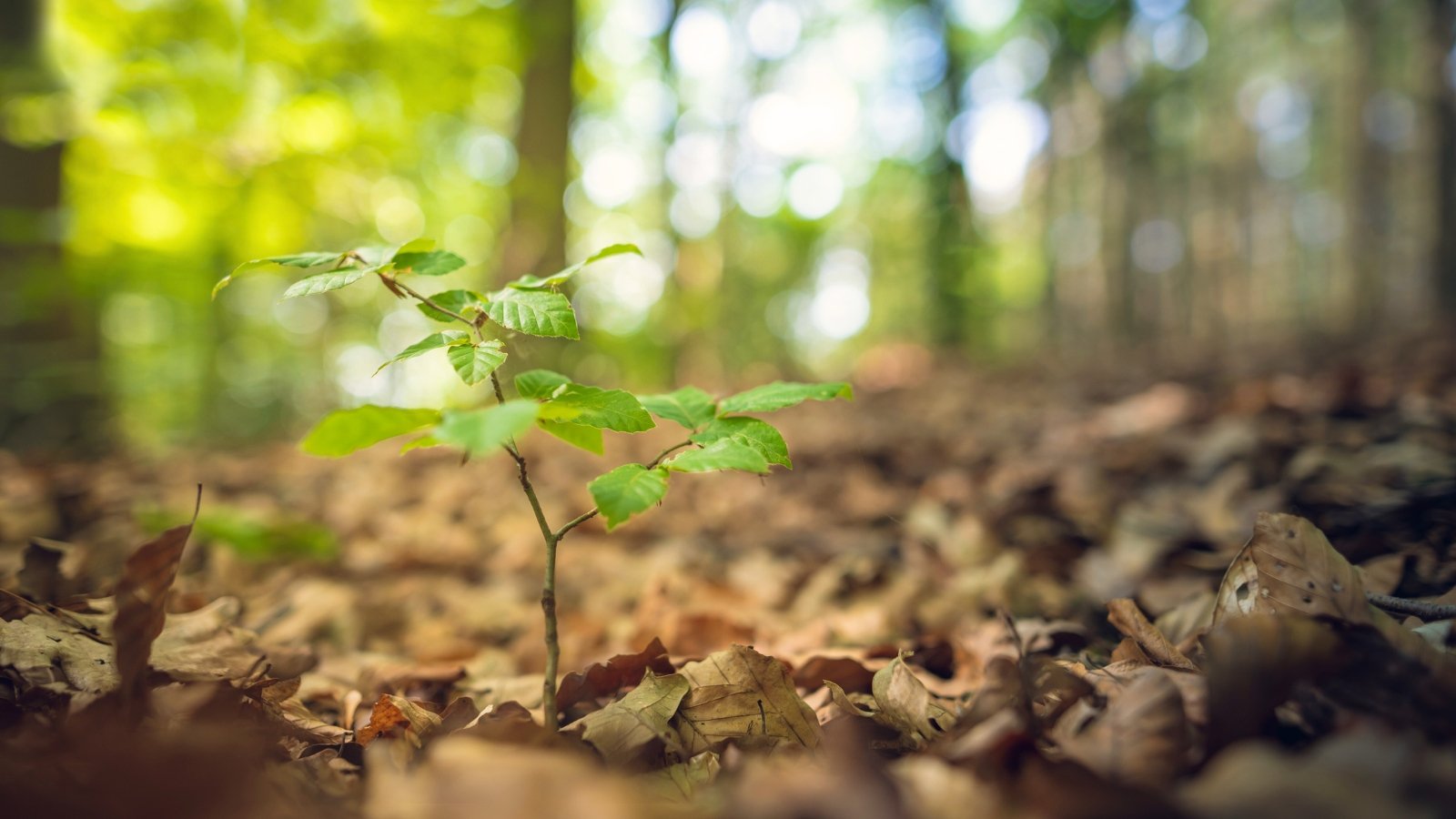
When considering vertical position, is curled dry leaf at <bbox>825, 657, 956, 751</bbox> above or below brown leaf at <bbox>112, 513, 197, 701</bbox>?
below

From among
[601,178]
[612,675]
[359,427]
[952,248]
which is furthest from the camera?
[601,178]

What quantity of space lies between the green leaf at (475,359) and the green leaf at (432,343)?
20 millimetres

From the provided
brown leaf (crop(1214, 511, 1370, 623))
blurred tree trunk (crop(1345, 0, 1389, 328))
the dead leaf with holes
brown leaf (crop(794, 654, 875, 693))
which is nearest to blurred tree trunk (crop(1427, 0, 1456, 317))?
blurred tree trunk (crop(1345, 0, 1389, 328))

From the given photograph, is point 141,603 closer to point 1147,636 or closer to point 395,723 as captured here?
point 395,723

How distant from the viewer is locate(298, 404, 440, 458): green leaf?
2.26 ft

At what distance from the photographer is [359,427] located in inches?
28.4

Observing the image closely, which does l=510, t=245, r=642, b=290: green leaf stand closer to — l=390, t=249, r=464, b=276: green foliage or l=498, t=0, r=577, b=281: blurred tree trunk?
l=390, t=249, r=464, b=276: green foliage

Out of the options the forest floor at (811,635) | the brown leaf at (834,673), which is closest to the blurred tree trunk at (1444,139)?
the forest floor at (811,635)

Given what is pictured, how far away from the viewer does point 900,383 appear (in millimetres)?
6562

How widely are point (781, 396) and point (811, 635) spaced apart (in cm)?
74

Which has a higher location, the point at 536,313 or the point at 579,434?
the point at 536,313

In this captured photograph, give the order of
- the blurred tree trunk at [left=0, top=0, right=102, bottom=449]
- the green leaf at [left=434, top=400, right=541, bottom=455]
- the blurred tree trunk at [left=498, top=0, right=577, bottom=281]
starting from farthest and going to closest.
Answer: the blurred tree trunk at [left=498, top=0, right=577, bottom=281] → the blurred tree trunk at [left=0, top=0, right=102, bottom=449] → the green leaf at [left=434, top=400, right=541, bottom=455]

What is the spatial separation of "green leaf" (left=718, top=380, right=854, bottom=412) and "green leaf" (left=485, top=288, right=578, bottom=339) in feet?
0.75

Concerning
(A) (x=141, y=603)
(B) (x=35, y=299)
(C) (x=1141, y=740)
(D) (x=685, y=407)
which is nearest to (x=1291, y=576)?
(C) (x=1141, y=740)
